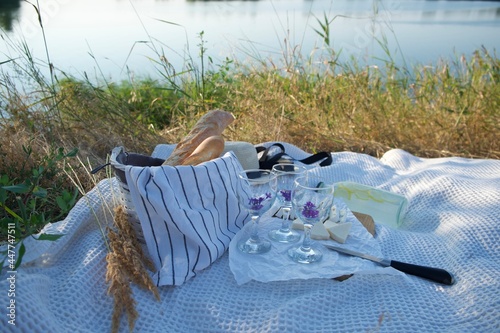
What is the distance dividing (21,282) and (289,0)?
12163 millimetres

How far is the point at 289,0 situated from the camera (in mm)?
12414

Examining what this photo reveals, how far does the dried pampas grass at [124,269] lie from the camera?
4.29 feet

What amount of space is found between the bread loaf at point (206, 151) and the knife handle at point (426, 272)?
80 centimetres

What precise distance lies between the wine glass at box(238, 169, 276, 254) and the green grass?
52.2 inches

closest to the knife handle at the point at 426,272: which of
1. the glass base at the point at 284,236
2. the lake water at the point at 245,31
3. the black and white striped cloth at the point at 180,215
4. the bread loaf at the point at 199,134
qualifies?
the glass base at the point at 284,236

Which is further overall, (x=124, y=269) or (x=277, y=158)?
(x=277, y=158)

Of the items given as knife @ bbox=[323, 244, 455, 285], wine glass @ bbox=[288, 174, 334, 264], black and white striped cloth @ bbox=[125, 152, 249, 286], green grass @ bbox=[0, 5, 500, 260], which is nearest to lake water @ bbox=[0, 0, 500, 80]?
green grass @ bbox=[0, 5, 500, 260]

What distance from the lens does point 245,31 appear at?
7820 mm

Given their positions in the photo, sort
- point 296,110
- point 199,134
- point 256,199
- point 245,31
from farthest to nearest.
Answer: point 245,31 < point 296,110 < point 199,134 < point 256,199

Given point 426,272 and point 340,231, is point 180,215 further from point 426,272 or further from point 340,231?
point 426,272

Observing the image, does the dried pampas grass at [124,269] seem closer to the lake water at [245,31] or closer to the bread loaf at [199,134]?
the bread loaf at [199,134]

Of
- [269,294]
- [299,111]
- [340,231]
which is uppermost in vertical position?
[340,231]

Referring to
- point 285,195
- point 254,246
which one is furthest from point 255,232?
point 285,195

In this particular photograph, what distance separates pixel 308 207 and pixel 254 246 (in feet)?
0.82
